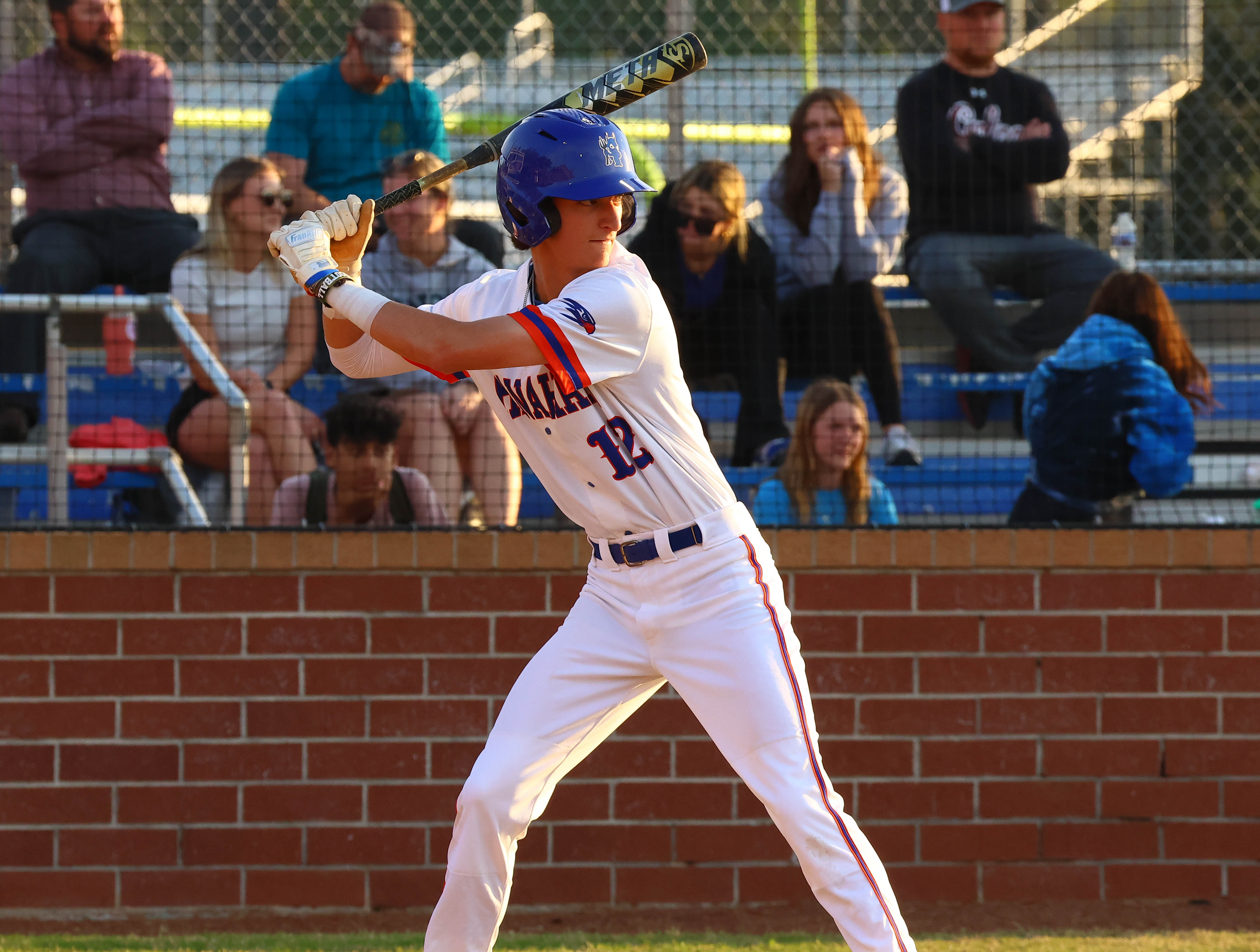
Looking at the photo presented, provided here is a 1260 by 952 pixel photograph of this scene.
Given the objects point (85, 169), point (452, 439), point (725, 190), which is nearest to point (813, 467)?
point (725, 190)

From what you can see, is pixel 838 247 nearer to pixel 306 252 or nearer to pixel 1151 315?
pixel 1151 315

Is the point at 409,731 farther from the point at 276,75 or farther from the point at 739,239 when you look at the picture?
the point at 276,75

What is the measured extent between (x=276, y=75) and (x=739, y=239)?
2072mm

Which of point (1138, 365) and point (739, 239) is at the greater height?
point (739, 239)

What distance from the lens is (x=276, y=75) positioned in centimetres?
578

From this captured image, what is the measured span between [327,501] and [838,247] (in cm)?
197

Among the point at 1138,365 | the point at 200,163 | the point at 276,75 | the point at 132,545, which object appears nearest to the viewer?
the point at 132,545

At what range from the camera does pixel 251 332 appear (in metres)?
4.91

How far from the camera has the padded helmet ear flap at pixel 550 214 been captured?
3.04 m

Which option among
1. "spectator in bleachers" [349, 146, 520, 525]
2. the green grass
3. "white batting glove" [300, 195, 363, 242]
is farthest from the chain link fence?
"white batting glove" [300, 195, 363, 242]

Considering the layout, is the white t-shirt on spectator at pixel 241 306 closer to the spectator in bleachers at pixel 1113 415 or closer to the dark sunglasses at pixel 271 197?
the dark sunglasses at pixel 271 197

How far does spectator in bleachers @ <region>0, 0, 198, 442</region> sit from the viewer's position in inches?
201

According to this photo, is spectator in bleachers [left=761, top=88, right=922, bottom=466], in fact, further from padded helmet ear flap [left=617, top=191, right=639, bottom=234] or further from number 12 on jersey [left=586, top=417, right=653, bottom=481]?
number 12 on jersey [left=586, top=417, right=653, bottom=481]

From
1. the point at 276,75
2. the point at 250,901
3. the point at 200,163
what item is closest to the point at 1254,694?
the point at 250,901
